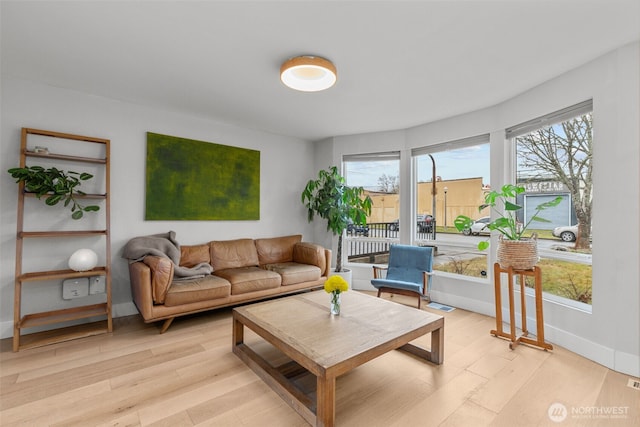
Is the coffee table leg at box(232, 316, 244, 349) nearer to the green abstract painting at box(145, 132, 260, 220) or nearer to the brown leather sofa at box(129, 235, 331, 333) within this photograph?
the brown leather sofa at box(129, 235, 331, 333)

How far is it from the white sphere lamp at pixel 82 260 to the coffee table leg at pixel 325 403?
2.58 meters

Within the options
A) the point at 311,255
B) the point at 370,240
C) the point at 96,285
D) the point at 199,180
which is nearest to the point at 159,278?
the point at 96,285

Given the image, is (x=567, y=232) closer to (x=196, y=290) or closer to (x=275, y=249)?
(x=275, y=249)

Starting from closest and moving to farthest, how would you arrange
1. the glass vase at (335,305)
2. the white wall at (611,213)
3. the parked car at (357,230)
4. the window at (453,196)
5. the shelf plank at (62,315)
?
the white wall at (611,213) → the glass vase at (335,305) → the shelf plank at (62,315) → the window at (453,196) → the parked car at (357,230)

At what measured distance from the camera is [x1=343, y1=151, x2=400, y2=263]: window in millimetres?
4414

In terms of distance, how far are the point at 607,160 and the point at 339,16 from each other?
7.78 feet

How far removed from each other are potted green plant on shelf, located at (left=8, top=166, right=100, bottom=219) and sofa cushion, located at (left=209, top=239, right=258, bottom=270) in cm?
138

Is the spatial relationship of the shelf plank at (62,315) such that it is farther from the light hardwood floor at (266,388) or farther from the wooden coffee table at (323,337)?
the wooden coffee table at (323,337)

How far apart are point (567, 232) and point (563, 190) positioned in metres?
0.40

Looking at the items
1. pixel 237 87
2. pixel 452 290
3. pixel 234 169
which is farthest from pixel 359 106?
pixel 452 290

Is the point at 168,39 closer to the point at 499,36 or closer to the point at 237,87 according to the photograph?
the point at 237,87

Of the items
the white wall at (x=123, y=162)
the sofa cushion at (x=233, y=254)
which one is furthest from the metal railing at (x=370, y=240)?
the sofa cushion at (x=233, y=254)

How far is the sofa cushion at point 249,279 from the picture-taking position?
10.5ft

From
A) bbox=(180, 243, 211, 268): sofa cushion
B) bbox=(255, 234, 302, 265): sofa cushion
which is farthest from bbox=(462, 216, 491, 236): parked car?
bbox=(180, 243, 211, 268): sofa cushion
